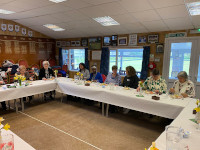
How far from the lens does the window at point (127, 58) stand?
5886 mm

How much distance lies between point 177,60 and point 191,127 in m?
3.72

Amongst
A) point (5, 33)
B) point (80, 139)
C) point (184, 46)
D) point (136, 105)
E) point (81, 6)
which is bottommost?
point (80, 139)

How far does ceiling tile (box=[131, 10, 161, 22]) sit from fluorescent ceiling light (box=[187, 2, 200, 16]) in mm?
741

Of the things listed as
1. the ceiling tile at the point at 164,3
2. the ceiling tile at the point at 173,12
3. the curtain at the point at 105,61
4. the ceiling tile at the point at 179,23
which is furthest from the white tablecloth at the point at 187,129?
the curtain at the point at 105,61

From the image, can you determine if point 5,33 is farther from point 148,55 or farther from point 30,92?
point 148,55

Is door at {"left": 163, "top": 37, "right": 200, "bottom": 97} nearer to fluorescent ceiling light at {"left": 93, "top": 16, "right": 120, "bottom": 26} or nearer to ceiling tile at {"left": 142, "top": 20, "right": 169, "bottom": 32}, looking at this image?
ceiling tile at {"left": 142, "top": 20, "right": 169, "bottom": 32}

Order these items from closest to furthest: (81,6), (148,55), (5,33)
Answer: (81,6), (148,55), (5,33)

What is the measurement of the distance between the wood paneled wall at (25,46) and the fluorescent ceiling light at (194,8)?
641cm

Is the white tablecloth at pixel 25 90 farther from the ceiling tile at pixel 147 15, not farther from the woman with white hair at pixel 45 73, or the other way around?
the ceiling tile at pixel 147 15

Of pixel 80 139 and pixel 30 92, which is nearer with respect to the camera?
pixel 80 139

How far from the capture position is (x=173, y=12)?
3535mm

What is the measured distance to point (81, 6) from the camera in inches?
152

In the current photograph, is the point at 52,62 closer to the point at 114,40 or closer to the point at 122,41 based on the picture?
the point at 114,40

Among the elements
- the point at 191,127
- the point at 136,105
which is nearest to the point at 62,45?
the point at 136,105
